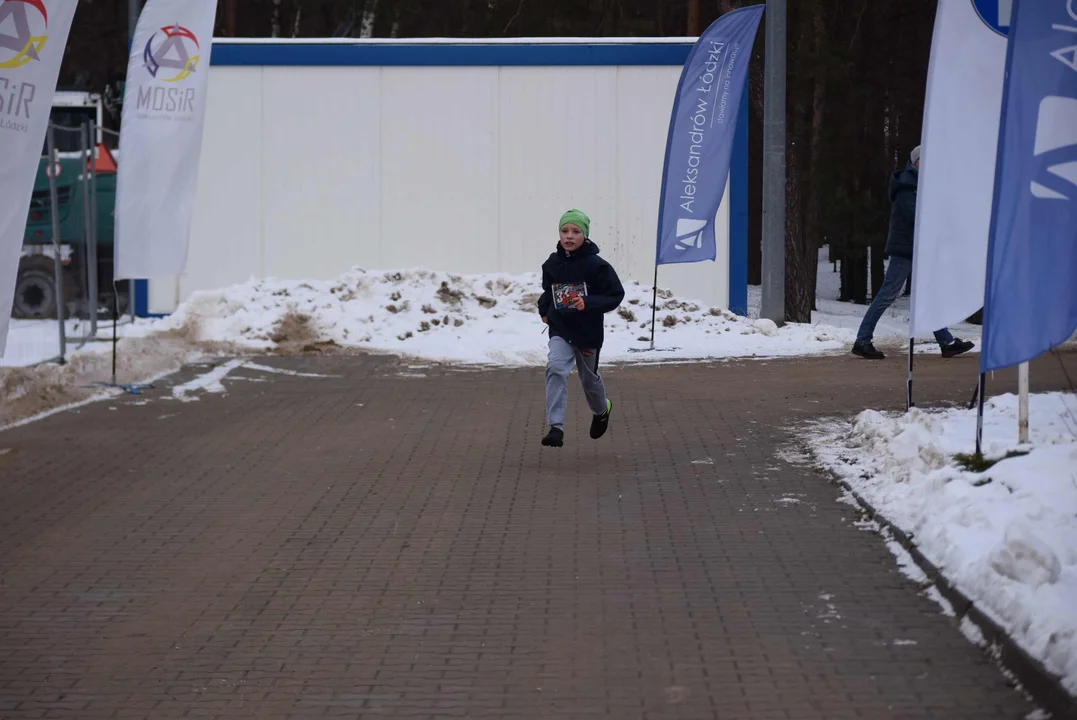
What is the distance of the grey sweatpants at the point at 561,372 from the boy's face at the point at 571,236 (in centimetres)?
63

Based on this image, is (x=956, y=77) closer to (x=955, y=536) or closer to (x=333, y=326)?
(x=955, y=536)

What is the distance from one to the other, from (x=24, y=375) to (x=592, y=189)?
967 cm

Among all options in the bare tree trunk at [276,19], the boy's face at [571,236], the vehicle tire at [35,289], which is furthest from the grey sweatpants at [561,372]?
the bare tree trunk at [276,19]

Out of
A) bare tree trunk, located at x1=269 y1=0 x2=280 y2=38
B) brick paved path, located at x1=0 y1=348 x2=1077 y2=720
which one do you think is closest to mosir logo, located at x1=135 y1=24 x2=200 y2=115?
brick paved path, located at x1=0 y1=348 x2=1077 y2=720

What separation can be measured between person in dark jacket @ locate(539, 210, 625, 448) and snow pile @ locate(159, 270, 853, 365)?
638 cm

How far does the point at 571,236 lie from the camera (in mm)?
9469

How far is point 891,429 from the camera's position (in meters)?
9.06

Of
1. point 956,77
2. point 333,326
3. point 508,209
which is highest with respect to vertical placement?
point 956,77

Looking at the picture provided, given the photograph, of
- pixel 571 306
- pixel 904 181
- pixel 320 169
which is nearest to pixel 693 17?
pixel 320 169

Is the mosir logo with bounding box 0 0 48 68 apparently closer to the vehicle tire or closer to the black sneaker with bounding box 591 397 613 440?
the black sneaker with bounding box 591 397 613 440

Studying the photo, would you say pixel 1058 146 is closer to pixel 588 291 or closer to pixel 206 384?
pixel 588 291

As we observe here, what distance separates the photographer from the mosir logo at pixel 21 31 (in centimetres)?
696

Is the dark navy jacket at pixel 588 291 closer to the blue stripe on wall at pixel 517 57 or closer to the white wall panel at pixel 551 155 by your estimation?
the white wall panel at pixel 551 155

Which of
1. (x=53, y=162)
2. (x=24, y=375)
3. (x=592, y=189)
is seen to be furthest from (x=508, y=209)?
(x=24, y=375)
